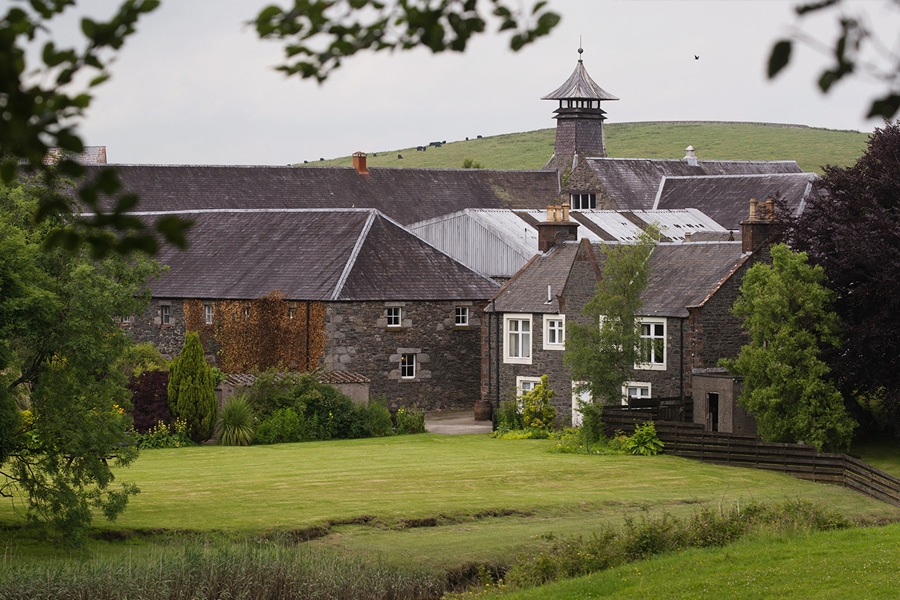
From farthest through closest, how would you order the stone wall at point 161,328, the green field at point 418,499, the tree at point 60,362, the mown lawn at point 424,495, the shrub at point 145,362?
the stone wall at point 161,328 < the shrub at point 145,362 < the mown lawn at point 424,495 < the green field at point 418,499 < the tree at point 60,362

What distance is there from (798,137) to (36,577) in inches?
6459

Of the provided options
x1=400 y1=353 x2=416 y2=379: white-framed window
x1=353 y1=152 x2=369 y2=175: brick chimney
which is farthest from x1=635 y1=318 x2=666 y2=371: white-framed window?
x1=353 y1=152 x2=369 y2=175: brick chimney

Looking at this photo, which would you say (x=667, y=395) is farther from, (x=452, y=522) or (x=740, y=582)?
(x=740, y=582)

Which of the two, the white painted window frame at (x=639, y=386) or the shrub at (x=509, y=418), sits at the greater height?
the white painted window frame at (x=639, y=386)

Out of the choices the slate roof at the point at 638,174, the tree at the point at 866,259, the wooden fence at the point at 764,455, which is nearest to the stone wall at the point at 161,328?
the wooden fence at the point at 764,455

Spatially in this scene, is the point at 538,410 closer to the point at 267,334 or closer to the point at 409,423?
the point at 409,423

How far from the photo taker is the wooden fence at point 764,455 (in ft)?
92.6

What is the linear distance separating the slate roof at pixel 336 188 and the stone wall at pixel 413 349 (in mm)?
20401

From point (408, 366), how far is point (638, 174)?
110 ft

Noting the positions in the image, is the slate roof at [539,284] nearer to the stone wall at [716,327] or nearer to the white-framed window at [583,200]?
the stone wall at [716,327]

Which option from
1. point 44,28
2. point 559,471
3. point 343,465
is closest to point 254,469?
point 343,465

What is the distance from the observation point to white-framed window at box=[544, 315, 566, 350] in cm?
3956

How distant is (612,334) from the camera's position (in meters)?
34.9

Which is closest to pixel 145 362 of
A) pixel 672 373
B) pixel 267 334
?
pixel 267 334
